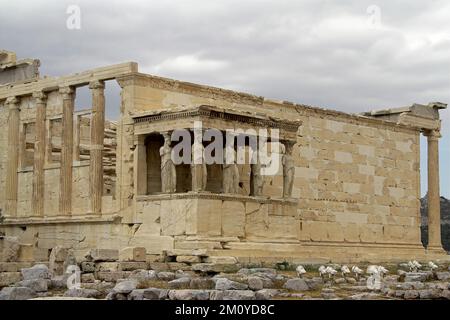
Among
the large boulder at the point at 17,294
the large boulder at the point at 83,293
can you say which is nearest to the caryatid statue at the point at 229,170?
the large boulder at the point at 83,293

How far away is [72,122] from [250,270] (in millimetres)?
8969

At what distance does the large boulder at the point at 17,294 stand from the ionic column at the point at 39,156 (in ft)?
41.6

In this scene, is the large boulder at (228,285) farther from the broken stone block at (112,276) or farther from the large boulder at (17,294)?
the broken stone block at (112,276)

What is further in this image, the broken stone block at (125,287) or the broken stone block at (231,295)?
the broken stone block at (125,287)

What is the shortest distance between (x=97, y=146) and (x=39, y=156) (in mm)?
2481

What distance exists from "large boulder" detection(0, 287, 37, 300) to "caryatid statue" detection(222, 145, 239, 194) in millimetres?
9385

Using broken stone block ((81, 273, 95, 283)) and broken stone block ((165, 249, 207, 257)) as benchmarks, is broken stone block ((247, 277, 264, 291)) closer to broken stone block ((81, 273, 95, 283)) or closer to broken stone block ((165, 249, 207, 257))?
broken stone block ((81, 273, 95, 283))

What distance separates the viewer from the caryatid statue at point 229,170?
24.1 meters

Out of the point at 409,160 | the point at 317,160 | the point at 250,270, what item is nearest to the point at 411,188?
the point at 409,160

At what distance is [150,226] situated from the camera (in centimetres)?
2427

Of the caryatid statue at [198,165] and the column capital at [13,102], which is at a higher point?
the column capital at [13,102]

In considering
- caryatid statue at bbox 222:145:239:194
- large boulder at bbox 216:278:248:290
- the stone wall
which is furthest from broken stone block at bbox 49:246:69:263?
large boulder at bbox 216:278:248:290

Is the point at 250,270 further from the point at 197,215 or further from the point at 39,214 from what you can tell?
the point at 39,214

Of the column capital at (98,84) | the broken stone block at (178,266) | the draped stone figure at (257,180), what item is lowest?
the broken stone block at (178,266)
